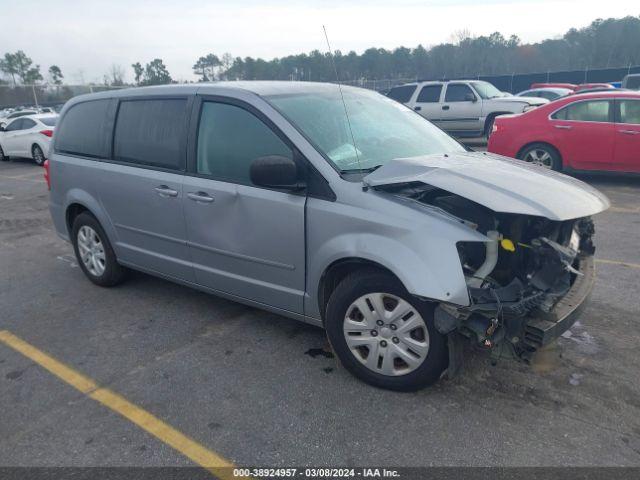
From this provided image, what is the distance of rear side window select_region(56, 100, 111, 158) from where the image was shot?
4.55 meters

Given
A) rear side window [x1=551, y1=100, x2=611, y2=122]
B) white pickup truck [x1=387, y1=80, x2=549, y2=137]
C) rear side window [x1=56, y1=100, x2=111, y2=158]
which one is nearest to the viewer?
rear side window [x1=56, y1=100, x2=111, y2=158]

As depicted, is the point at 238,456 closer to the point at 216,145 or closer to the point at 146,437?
the point at 146,437

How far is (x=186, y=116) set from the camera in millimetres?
3830

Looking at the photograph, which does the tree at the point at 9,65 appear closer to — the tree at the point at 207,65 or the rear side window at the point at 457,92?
the tree at the point at 207,65

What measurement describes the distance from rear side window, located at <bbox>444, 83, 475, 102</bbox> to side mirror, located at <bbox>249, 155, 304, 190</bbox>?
1261cm

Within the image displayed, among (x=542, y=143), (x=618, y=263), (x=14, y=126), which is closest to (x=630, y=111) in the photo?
(x=542, y=143)

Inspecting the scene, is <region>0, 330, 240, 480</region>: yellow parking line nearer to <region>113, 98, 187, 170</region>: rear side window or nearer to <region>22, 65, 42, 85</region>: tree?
<region>113, 98, 187, 170</region>: rear side window

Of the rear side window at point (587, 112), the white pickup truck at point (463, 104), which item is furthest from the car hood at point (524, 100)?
the rear side window at point (587, 112)

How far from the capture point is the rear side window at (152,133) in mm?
3887

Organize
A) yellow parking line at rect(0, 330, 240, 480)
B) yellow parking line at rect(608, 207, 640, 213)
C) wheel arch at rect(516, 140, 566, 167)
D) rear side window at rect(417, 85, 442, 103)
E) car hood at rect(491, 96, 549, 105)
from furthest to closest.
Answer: rear side window at rect(417, 85, 442, 103) → car hood at rect(491, 96, 549, 105) → wheel arch at rect(516, 140, 566, 167) → yellow parking line at rect(608, 207, 640, 213) → yellow parking line at rect(0, 330, 240, 480)

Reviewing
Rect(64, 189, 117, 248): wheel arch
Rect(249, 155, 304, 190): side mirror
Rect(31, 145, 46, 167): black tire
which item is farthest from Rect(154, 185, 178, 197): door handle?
Rect(31, 145, 46, 167): black tire

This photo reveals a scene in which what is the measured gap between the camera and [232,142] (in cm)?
360

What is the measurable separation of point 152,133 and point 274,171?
5.07ft

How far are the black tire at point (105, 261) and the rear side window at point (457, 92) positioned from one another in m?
12.0
